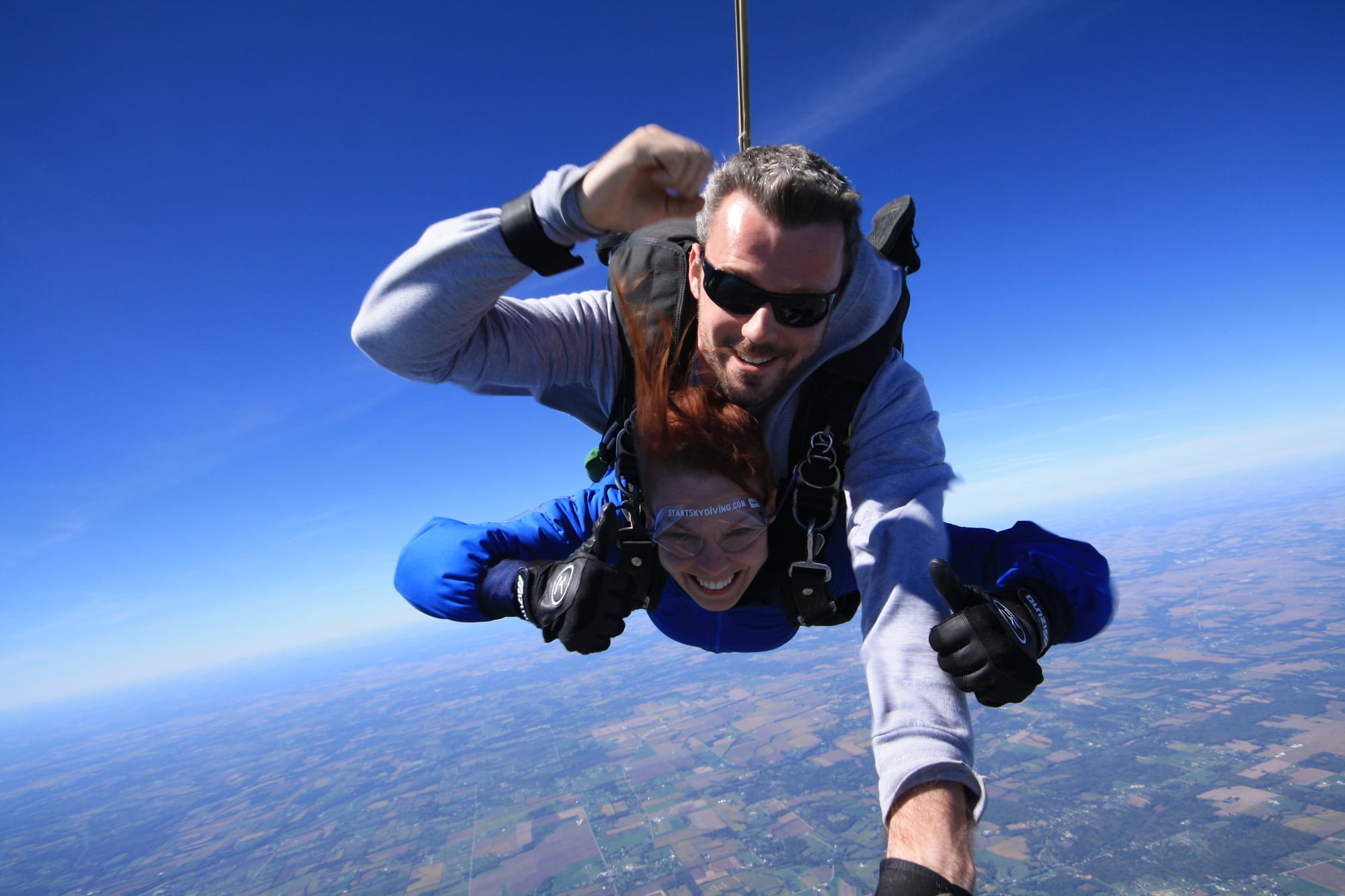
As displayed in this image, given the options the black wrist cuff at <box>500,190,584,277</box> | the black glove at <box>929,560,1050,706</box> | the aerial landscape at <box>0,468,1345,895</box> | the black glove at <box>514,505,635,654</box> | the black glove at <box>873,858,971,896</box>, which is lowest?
the aerial landscape at <box>0,468,1345,895</box>

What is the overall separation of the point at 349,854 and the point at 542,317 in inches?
1981

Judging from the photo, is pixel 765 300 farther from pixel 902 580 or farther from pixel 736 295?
pixel 902 580

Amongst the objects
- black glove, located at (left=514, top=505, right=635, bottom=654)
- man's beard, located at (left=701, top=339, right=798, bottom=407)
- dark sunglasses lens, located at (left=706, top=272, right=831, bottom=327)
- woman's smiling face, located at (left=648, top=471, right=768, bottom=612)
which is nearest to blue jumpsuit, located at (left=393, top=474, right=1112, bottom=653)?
black glove, located at (left=514, top=505, right=635, bottom=654)

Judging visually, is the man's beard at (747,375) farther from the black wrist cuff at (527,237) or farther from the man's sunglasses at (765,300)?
the black wrist cuff at (527,237)

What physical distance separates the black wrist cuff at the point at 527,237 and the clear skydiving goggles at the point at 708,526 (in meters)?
1.03

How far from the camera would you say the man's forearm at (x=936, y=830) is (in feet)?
3.63

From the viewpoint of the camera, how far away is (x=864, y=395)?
6.35ft

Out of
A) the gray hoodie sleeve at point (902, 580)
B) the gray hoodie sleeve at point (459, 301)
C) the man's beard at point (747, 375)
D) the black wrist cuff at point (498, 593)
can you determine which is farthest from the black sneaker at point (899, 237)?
the black wrist cuff at point (498, 593)

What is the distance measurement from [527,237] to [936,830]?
1.51 m

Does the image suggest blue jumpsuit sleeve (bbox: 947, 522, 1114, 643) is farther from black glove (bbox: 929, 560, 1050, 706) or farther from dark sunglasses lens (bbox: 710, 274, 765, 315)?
dark sunglasses lens (bbox: 710, 274, 765, 315)

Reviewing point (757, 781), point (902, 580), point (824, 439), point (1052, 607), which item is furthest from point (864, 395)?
point (757, 781)

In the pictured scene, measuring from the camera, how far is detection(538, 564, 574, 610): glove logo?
71.6 inches

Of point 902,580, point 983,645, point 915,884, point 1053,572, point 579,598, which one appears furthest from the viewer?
point 579,598

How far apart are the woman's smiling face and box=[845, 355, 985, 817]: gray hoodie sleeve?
1.32 feet
